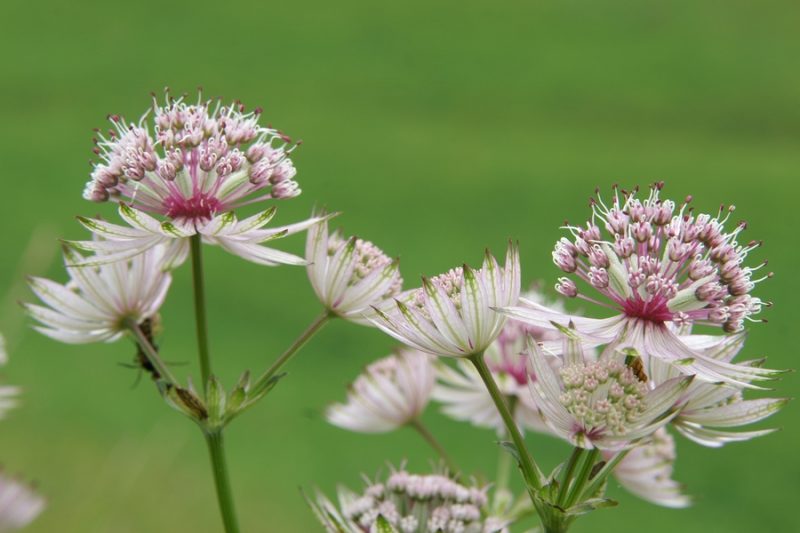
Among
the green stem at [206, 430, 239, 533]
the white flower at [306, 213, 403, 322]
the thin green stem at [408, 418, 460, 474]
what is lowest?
the green stem at [206, 430, 239, 533]

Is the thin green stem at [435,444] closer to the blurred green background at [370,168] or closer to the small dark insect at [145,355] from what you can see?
the small dark insect at [145,355]

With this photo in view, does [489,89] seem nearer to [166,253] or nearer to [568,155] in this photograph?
[568,155]

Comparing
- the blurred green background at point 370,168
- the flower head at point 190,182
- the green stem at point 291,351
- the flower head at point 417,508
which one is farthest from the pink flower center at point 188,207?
the blurred green background at point 370,168

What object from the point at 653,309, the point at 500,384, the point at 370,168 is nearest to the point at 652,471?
the point at 500,384

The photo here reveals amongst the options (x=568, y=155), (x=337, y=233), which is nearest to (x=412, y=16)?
(x=568, y=155)

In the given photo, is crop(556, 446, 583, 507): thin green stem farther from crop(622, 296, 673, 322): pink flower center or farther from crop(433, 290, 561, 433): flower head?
crop(433, 290, 561, 433): flower head

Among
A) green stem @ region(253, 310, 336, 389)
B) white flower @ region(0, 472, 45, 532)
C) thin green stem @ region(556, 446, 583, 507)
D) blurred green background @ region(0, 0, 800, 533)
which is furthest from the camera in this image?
blurred green background @ region(0, 0, 800, 533)

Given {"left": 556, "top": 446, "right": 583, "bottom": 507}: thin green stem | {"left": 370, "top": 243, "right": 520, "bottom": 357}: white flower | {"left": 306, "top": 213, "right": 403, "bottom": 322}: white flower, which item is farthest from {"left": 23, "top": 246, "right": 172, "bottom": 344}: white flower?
{"left": 556, "top": 446, "right": 583, "bottom": 507}: thin green stem

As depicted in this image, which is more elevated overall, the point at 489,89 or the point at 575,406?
the point at 489,89
